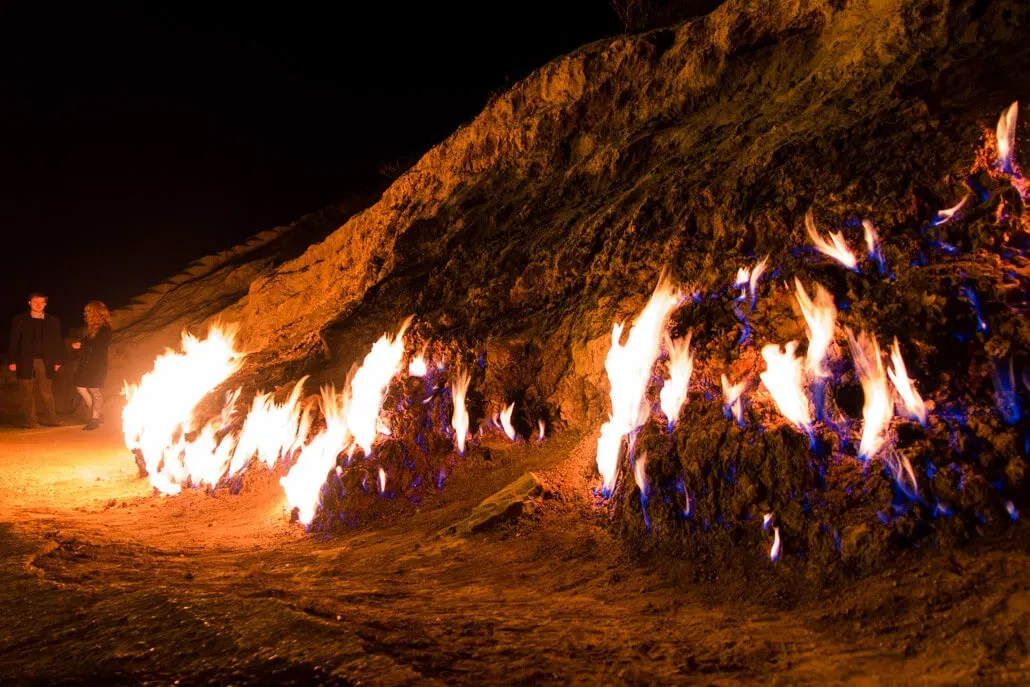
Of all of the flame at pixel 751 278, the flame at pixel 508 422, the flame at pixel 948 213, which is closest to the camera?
the flame at pixel 948 213

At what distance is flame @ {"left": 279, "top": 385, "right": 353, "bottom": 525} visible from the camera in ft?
18.4

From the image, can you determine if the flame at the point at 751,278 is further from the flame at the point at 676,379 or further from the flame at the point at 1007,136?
the flame at the point at 1007,136

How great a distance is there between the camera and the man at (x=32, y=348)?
10375 mm

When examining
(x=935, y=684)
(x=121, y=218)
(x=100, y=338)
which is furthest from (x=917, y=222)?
(x=121, y=218)

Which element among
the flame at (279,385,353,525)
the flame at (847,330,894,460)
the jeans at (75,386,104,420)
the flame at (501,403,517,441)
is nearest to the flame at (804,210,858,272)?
the flame at (847,330,894,460)

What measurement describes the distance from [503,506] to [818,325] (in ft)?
7.65

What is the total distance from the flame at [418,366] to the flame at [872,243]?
3773 millimetres

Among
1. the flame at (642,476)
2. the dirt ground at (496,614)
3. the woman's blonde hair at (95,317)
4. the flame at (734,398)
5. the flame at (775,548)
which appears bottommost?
the dirt ground at (496,614)

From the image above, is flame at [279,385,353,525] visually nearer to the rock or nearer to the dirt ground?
the dirt ground

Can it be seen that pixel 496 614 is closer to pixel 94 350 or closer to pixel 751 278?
pixel 751 278

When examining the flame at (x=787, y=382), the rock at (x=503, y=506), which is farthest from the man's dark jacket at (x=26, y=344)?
the flame at (x=787, y=382)

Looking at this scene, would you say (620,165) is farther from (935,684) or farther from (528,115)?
(935,684)

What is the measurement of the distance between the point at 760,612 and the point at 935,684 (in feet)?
2.57

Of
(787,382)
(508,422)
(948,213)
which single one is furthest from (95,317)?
(948,213)
